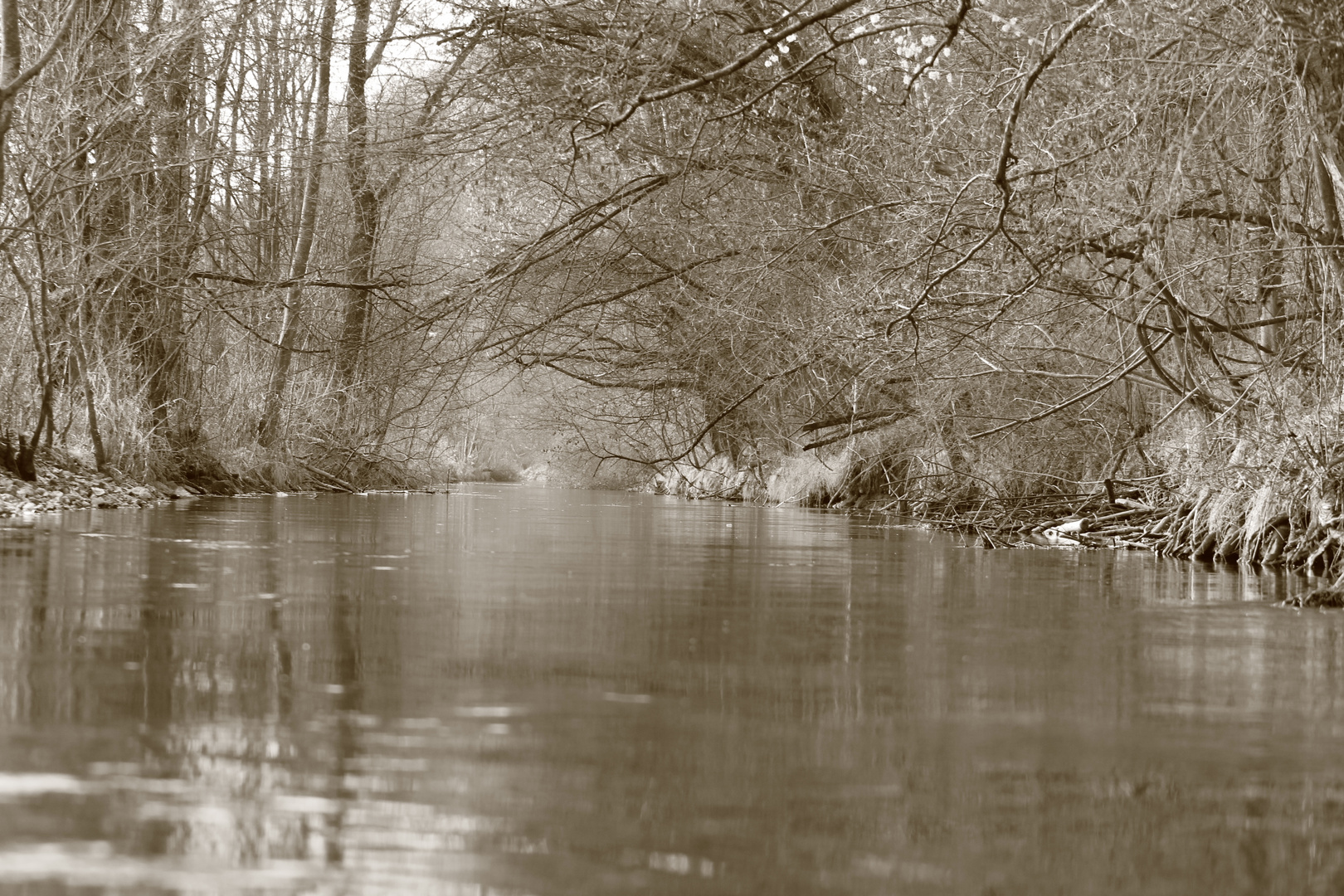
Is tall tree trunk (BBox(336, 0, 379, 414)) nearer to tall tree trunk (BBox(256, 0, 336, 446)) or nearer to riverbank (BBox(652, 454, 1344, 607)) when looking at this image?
tall tree trunk (BBox(256, 0, 336, 446))

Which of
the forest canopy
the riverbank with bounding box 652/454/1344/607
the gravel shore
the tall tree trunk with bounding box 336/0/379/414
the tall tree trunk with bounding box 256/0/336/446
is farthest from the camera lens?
the tall tree trunk with bounding box 256/0/336/446

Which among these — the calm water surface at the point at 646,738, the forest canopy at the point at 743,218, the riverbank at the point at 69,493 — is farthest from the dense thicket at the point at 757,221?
the calm water surface at the point at 646,738

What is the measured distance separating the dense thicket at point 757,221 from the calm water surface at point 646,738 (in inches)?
105

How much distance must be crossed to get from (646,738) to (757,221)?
10319 mm

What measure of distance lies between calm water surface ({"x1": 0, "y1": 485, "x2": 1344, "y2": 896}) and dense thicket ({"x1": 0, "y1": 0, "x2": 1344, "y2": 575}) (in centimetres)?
266

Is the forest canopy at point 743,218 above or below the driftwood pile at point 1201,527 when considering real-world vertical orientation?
above

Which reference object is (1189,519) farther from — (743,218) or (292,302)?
(292,302)

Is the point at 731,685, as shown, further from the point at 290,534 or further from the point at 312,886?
the point at 290,534

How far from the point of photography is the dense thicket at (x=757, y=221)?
850 cm

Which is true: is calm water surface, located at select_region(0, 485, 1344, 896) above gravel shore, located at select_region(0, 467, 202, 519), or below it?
below

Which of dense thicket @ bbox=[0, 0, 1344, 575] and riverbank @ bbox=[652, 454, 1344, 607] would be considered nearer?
dense thicket @ bbox=[0, 0, 1344, 575]

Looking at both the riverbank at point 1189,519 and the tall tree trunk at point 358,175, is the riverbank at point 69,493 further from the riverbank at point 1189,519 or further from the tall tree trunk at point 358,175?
the riverbank at point 1189,519

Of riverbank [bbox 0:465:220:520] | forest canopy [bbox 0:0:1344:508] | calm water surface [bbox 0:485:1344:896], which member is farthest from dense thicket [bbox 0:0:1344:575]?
calm water surface [bbox 0:485:1344:896]

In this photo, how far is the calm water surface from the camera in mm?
2383
